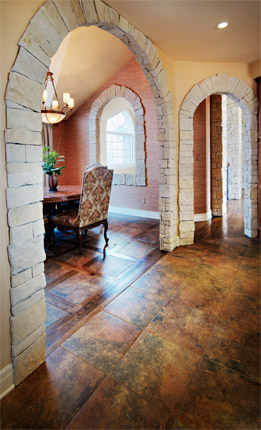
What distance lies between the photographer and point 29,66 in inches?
53.2

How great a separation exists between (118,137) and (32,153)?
18.4 ft

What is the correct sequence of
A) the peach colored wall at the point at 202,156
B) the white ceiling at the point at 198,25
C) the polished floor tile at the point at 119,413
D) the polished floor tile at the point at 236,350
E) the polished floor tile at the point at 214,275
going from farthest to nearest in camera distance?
1. the peach colored wall at the point at 202,156
2. the polished floor tile at the point at 214,275
3. the white ceiling at the point at 198,25
4. the polished floor tile at the point at 236,350
5. the polished floor tile at the point at 119,413

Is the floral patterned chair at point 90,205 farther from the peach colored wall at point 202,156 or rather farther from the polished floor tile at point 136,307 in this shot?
the peach colored wall at point 202,156

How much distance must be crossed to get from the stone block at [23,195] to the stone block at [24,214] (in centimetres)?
2

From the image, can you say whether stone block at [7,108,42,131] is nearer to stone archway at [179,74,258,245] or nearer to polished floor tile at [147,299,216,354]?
polished floor tile at [147,299,216,354]

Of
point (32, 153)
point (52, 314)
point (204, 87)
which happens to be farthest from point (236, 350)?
point (204, 87)

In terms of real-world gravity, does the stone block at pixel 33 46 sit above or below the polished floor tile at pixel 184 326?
above

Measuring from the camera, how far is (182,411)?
1245 mm

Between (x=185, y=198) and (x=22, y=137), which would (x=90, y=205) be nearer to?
(x=185, y=198)

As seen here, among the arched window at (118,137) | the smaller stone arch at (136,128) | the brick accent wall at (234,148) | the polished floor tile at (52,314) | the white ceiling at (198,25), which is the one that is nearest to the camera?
the polished floor tile at (52,314)

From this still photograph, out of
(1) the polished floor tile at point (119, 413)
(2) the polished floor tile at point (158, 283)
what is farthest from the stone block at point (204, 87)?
(1) the polished floor tile at point (119, 413)

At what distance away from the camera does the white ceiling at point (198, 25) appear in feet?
7.46

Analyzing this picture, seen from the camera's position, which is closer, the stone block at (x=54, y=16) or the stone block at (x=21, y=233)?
the stone block at (x=21, y=233)

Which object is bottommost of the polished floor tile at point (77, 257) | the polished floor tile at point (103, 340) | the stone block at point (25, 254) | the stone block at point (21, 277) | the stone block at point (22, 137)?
the polished floor tile at point (103, 340)
